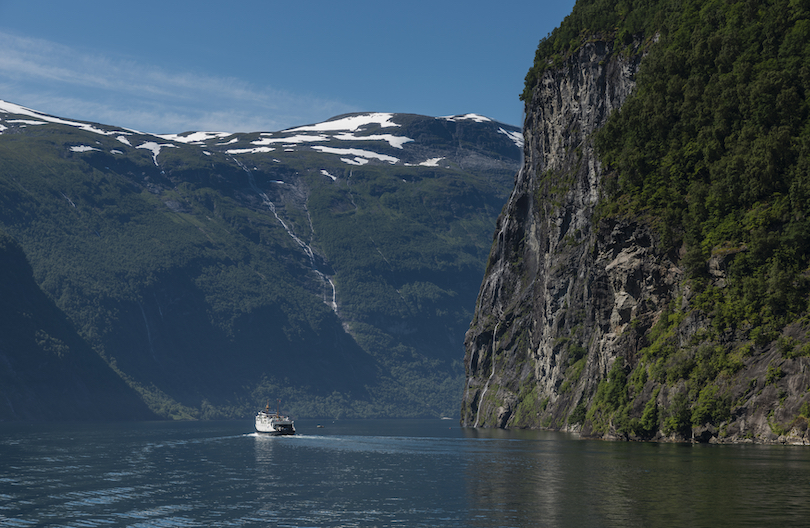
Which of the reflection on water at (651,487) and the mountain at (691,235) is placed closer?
the reflection on water at (651,487)

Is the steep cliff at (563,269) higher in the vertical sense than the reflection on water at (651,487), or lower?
higher

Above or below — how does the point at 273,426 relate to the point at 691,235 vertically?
below

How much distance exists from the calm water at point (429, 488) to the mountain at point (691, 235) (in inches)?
323

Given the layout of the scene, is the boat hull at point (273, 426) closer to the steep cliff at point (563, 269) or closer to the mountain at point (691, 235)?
the steep cliff at point (563, 269)

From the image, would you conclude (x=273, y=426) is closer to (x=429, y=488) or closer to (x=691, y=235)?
(x=691, y=235)

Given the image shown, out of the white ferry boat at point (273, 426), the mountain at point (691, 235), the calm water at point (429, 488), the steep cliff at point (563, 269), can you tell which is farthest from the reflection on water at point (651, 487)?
the white ferry boat at point (273, 426)

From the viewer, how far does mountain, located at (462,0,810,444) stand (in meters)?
91.1

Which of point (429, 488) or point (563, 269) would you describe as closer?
point (429, 488)

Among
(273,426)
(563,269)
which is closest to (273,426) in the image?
(273,426)

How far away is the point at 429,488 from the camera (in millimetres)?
67125

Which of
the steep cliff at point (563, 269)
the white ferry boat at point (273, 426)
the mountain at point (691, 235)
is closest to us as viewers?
the mountain at point (691, 235)

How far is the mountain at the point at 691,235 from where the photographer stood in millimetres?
91062

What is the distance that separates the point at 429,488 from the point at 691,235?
5410 centimetres

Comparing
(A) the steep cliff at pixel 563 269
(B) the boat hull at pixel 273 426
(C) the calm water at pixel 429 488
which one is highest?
(A) the steep cliff at pixel 563 269
